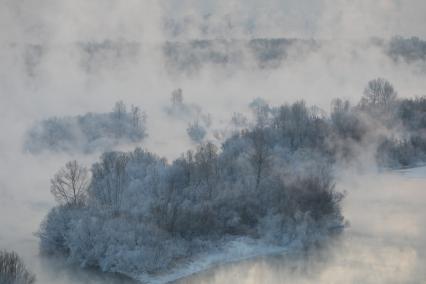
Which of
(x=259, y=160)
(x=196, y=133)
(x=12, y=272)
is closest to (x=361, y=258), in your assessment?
(x=259, y=160)

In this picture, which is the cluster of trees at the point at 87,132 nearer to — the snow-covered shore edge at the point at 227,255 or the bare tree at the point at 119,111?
the bare tree at the point at 119,111

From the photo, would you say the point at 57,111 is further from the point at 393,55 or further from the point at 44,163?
the point at 393,55

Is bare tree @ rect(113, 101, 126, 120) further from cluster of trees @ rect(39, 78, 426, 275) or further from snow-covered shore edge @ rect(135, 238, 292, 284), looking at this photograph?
snow-covered shore edge @ rect(135, 238, 292, 284)

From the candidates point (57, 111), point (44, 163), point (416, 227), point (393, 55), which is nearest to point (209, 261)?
point (416, 227)

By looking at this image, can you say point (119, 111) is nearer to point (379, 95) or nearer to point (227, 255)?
point (379, 95)

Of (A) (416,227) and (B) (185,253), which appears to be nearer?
(B) (185,253)

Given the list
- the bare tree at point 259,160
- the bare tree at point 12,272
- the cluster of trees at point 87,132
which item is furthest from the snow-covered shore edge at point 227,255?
the cluster of trees at point 87,132
